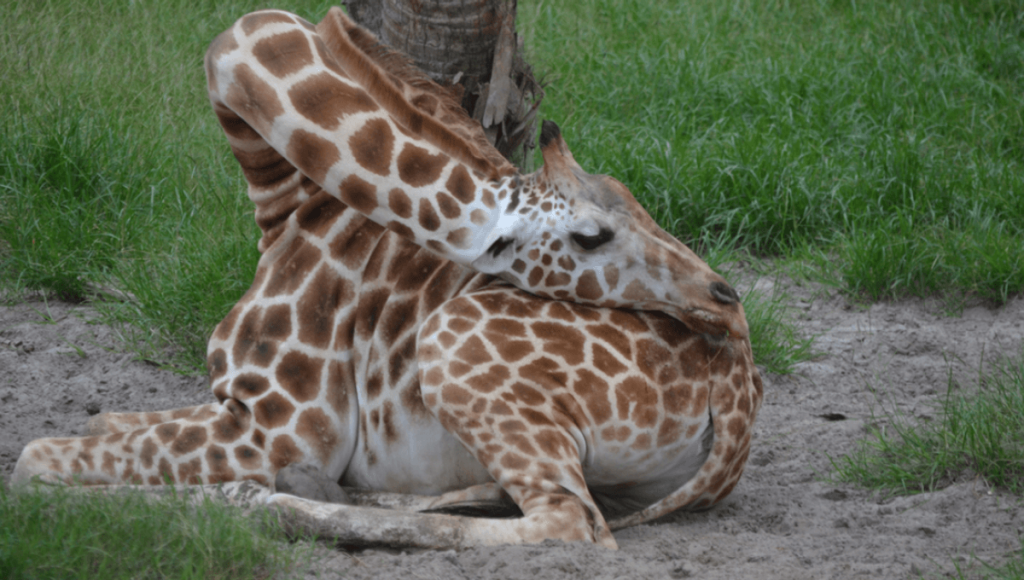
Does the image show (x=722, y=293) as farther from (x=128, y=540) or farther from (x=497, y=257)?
(x=128, y=540)

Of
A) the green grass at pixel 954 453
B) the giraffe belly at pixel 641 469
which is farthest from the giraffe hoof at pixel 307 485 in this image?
the green grass at pixel 954 453

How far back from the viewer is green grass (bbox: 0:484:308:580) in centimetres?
230

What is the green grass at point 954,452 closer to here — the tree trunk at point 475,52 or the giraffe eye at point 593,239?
the giraffe eye at point 593,239

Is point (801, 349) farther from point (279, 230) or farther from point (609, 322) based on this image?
point (279, 230)

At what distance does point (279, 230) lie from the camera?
3.46m

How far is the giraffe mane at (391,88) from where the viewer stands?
311 centimetres

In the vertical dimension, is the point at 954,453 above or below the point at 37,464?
below

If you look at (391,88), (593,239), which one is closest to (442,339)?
(593,239)

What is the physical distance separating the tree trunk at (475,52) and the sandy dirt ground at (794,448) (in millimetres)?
1705

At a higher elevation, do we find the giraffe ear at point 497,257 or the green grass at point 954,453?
the giraffe ear at point 497,257

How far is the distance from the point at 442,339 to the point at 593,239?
22.1 inches

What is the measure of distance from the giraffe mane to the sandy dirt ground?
127 centimetres

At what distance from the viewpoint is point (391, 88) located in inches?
123

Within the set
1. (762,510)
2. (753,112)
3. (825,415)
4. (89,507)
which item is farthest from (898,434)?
(753,112)
